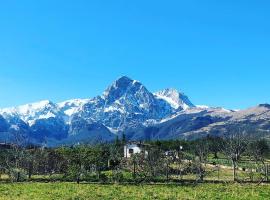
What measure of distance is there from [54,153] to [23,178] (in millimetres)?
39643

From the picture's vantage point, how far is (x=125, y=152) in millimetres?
197500

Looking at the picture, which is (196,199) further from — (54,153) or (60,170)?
(54,153)

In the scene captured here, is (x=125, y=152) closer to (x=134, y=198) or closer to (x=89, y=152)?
(x=89, y=152)

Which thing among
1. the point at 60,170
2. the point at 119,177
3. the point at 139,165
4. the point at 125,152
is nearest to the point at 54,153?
the point at 60,170

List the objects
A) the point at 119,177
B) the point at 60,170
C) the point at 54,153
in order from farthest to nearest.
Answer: the point at 54,153 → the point at 60,170 → the point at 119,177

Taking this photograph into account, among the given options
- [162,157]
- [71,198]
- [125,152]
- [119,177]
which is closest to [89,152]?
[119,177]

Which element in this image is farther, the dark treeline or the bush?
the dark treeline

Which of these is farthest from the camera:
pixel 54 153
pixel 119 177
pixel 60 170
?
pixel 54 153

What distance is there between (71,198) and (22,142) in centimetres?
6895

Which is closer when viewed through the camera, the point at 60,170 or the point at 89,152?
the point at 89,152

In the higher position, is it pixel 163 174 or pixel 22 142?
pixel 22 142

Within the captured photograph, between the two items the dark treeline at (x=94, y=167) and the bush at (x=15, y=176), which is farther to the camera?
the dark treeline at (x=94, y=167)

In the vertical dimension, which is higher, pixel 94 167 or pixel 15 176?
pixel 94 167

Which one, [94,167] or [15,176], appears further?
[94,167]
